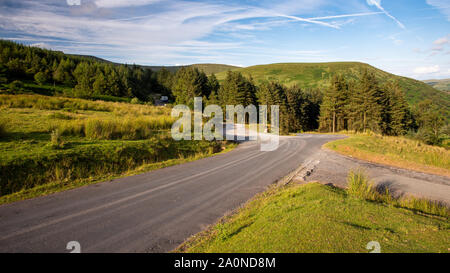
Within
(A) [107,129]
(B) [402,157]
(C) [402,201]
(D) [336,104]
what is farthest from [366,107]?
(A) [107,129]

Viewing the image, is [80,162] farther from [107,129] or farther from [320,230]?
[320,230]

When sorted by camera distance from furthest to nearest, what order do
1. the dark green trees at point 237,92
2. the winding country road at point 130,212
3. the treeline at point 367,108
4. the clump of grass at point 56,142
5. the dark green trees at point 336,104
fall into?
the dark green trees at point 237,92, the dark green trees at point 336,104, the treeline at point 367,108, the clump of grass at point 56,142, the winding country road at point 130,212

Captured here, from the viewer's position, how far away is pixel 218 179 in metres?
9.27

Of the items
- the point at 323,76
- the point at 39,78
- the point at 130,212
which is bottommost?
the point at 130,212

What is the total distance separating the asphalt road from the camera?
Result: 451 cm

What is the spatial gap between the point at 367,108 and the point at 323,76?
112 m

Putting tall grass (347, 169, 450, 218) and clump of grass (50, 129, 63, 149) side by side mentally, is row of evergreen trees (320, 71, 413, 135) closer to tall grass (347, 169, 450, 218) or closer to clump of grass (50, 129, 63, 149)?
tall grass (347, 169, 450, 218)

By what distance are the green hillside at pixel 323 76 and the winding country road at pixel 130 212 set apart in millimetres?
109060

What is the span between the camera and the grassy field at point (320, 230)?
3.81 m

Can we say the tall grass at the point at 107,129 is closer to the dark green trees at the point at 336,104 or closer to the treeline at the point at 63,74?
the dark green trees at the point at 336,104

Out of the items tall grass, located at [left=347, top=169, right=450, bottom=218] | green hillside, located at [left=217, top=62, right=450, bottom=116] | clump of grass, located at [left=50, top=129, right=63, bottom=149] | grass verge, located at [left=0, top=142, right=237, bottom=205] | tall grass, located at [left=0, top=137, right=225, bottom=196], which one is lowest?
tall grass, located at [left=347, top=169, right=450, bottom=218]

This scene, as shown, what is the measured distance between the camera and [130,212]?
19.4ft

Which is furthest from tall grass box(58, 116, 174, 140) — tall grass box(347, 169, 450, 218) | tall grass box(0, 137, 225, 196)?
tall grass box(347, 169, 450, 218)

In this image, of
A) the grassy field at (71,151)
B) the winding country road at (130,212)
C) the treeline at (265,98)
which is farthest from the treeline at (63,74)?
the winding country road at (130,212)
